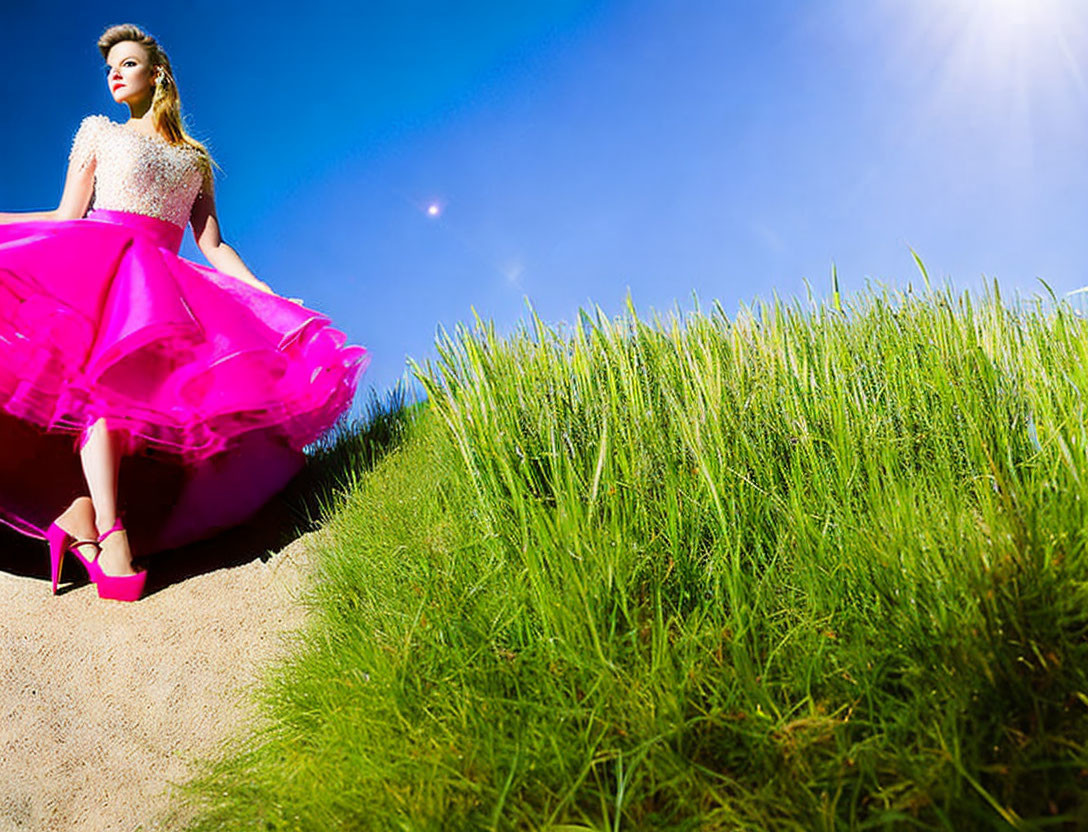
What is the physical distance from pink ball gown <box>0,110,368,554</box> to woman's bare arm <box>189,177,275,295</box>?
0.38 ft

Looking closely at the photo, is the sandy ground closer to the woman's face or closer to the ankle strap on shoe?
the ankle strap on shoe

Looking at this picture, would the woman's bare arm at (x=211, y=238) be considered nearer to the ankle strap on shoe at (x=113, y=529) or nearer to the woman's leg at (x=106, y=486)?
the woman's leg at (x=106, y=486)

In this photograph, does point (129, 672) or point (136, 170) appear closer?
point (129, 672)

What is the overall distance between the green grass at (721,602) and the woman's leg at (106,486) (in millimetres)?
772

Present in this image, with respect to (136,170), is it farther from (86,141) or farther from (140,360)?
(140,360)

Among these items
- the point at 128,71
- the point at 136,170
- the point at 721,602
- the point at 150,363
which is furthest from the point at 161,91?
the point at 721,602

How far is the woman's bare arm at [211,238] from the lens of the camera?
3422 mm

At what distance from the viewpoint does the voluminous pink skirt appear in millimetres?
2529

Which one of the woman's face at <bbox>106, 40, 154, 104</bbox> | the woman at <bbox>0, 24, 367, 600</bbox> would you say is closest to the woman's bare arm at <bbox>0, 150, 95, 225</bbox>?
the woman at <bbox>0, 24, 367, 600</bbox>

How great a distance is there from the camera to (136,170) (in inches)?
126

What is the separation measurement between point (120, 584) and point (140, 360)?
2.73 feet

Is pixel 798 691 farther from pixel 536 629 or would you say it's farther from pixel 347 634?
pixel 347 634

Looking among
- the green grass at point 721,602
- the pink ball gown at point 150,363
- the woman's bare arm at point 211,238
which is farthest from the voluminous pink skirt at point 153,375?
the green grass at point 721,602

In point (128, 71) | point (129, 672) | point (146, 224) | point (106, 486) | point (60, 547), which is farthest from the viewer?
point (128, 71)
